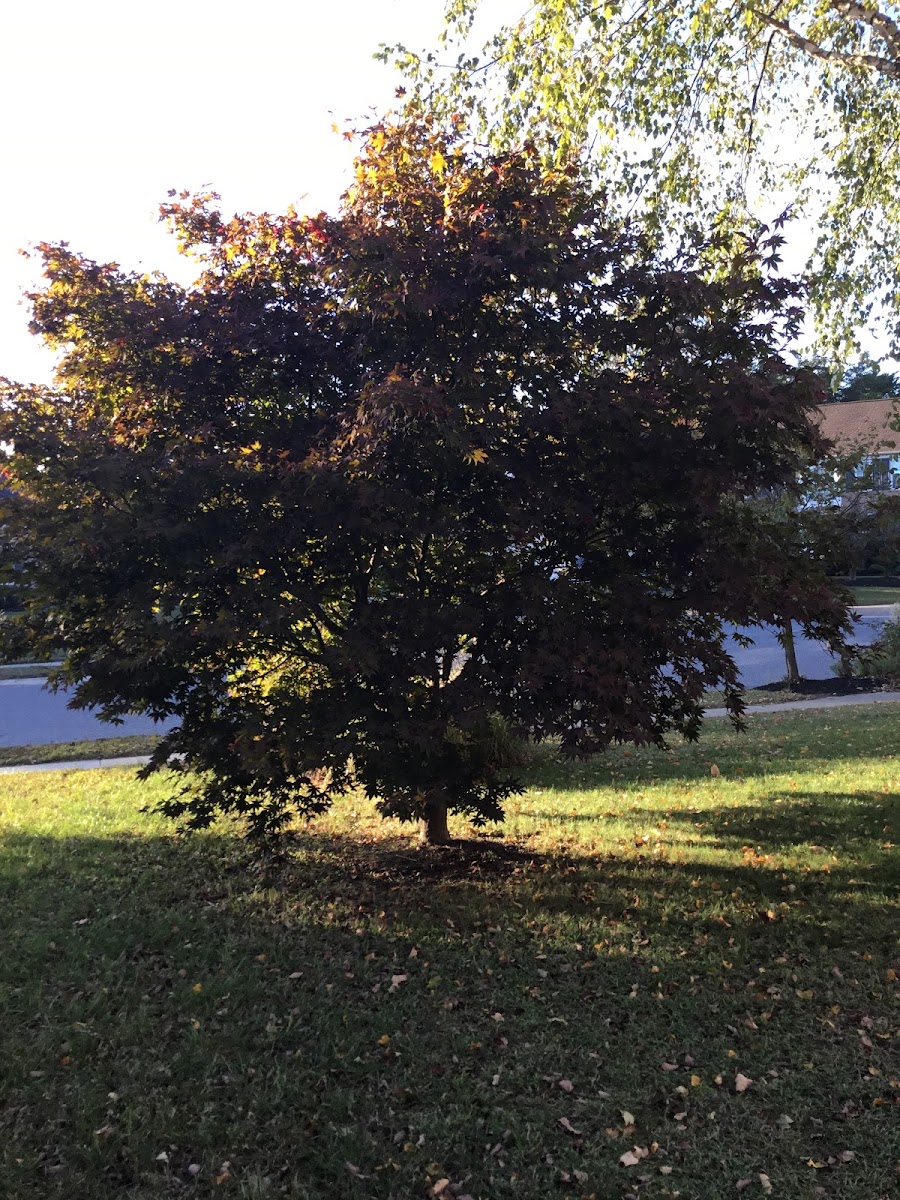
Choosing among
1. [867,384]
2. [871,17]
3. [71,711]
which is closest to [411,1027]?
[871,17]

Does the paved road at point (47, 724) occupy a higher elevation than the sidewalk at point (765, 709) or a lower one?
higher

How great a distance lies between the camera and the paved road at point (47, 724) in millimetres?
13102

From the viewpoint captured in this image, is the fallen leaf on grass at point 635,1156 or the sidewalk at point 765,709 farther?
the sidewalk at point 765,709

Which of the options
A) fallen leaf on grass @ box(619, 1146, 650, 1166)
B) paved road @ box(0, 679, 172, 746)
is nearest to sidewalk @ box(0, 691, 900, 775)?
paved road @ box(0, 679, 172, 746)

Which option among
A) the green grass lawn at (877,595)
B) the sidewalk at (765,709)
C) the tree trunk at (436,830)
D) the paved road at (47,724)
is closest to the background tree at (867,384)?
the green grass lawn at (877,595)

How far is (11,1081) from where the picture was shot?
3611mm

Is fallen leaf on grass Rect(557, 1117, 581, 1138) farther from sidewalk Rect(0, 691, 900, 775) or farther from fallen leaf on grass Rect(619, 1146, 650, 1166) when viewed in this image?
sidewalk Rect(0, 691, 900, 775)

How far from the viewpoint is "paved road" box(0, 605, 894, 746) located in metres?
13.4

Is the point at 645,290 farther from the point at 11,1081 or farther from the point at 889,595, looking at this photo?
the point at 889,595

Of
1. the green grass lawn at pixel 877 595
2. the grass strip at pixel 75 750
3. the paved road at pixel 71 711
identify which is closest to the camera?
the grass strip at pixel 75 750

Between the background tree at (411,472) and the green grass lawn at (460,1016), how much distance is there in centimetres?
94

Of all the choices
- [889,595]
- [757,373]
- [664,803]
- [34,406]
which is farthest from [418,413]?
[889,595]

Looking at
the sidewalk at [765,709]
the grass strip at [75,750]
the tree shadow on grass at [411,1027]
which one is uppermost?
the grass strip at [75,750]

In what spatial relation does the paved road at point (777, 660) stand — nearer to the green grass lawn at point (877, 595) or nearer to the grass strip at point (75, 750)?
the green grass lawn at point (877, 595)
